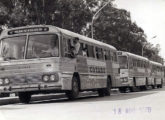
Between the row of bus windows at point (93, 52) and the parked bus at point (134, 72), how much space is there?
230 cm

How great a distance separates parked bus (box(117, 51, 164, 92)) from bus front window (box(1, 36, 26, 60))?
11060 mm

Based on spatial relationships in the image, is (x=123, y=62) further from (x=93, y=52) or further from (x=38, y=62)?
(x=38, y=62)

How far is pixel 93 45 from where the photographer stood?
2330 centimetres

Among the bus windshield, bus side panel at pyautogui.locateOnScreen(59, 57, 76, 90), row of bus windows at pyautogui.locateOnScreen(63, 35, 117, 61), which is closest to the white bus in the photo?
the bus windshield

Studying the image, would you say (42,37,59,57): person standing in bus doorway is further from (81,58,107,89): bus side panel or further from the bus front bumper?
(81,58,107,89): bus side panel

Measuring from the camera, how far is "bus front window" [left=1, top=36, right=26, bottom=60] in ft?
60.0

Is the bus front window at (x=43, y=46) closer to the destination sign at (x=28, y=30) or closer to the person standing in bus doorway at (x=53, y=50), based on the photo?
the person standing in bus doorway at (x=53, y=50)

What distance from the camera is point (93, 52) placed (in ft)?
76.2

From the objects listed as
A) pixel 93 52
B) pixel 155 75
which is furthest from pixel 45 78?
pixel 155 75

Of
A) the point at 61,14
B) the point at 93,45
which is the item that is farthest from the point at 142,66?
the point at 93,45

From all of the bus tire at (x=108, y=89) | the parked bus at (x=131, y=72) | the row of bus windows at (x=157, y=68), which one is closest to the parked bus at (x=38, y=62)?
the bus tire at (x=108, y=89)

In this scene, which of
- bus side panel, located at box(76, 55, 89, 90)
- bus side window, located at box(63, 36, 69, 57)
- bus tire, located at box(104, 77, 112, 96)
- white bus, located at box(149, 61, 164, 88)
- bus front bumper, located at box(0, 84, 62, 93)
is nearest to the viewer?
bus front bumper, located at box(0, 84, 62, 93)

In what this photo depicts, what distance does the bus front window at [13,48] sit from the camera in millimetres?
18297

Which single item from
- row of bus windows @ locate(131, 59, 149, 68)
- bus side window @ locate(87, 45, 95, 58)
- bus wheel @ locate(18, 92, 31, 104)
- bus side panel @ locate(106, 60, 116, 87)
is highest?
row of bus windows @ locate(131, 59, 149, 68)
